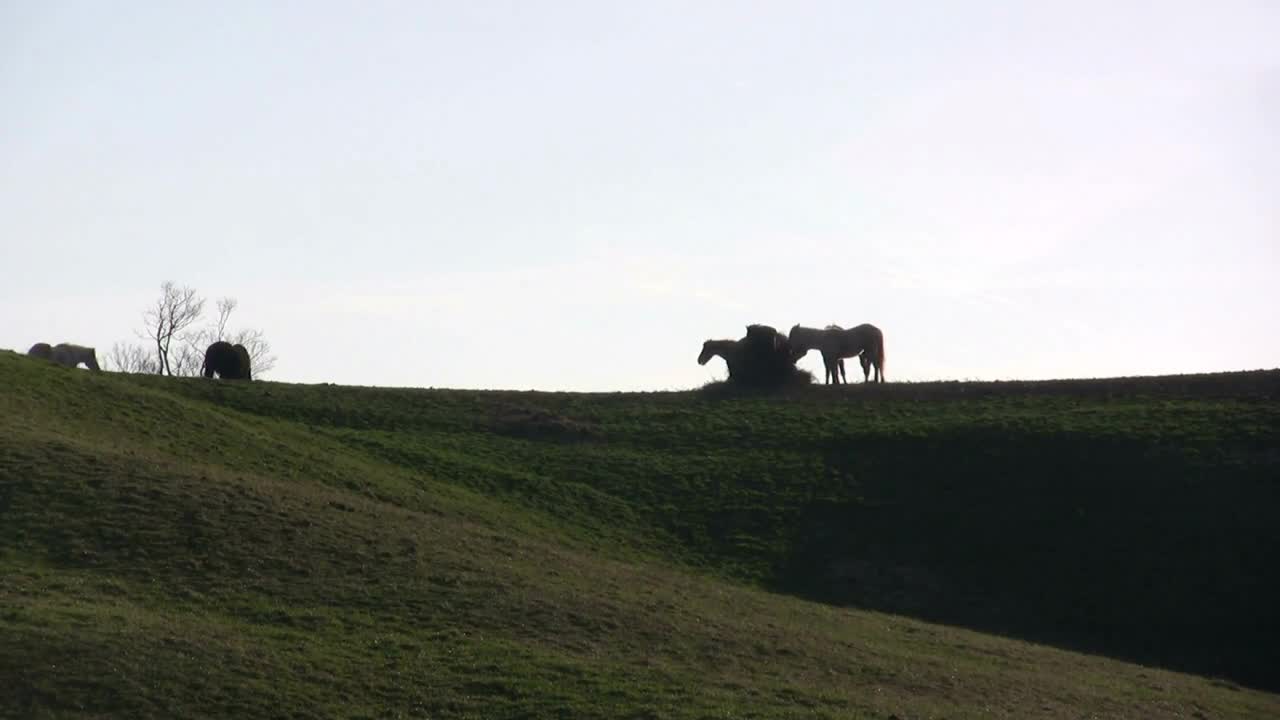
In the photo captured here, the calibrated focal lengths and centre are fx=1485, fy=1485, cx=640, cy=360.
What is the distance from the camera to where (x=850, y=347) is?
57.7 meters

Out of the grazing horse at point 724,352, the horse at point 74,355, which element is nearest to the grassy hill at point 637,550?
the grazing horse at point 724,352

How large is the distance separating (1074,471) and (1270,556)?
668 centimetres

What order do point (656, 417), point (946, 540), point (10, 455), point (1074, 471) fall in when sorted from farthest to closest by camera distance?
point (656, 417)
point (1074, 471)
point (946, 540)
point (10, 455)

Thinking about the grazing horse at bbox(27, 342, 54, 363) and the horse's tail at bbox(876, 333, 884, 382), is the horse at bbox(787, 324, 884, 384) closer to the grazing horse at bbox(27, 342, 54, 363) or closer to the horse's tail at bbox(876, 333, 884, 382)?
the horse's tail at bbox(876, 333, 884, 382)

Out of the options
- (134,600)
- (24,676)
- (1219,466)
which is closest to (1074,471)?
(1219,466)

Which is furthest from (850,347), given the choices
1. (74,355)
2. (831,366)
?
(74,355)

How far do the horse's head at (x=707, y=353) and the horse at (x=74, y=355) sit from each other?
23.5 meters

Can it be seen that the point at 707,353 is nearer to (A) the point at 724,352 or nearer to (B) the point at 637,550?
(A) the point at 724,352

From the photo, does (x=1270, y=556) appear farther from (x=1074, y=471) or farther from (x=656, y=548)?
Result: (x=656, y=548)

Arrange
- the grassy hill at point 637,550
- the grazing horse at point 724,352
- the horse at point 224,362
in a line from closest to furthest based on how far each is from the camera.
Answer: the grassy hill at point 637,550, the horse at point 224,362, the grazing horse at point 724,352

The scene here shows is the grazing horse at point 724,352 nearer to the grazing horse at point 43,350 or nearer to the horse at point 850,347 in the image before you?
the horse at point 850,347

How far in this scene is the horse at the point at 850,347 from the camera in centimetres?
5750

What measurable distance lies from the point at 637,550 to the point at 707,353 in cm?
2298

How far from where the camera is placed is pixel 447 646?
82.2 ft
